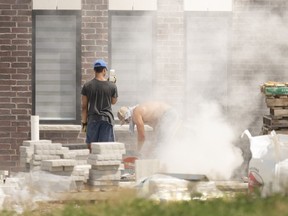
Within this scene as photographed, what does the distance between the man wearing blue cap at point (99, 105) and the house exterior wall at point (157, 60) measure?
3.82 meters

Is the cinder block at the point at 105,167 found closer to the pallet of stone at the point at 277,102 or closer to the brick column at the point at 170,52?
the pallet of stone at the point at 277,102

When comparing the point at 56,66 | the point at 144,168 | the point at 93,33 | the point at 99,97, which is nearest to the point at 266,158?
the point at 144,168

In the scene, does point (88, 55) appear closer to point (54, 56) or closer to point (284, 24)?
point (54, 56)

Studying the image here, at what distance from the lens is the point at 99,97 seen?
1559cm

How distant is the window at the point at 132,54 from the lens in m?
19.9

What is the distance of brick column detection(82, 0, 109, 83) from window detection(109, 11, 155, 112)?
180 mm

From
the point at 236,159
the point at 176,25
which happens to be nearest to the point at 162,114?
the point at 236,159

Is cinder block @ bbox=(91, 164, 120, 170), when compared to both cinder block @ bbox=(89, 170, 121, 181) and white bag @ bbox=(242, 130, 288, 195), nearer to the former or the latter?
cinder block @ bbox=(89, 170, 121, 181)

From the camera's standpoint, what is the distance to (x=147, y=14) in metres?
19.9

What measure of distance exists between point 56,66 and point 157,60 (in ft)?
6.04

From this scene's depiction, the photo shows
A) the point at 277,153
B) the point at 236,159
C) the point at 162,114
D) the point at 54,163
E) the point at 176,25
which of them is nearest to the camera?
the point at 277,153

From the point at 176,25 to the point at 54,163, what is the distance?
21.3ft

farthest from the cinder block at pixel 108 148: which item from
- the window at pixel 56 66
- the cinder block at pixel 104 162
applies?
the window at pixel 56 66

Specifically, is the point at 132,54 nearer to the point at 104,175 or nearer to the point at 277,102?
the point at 277,102
